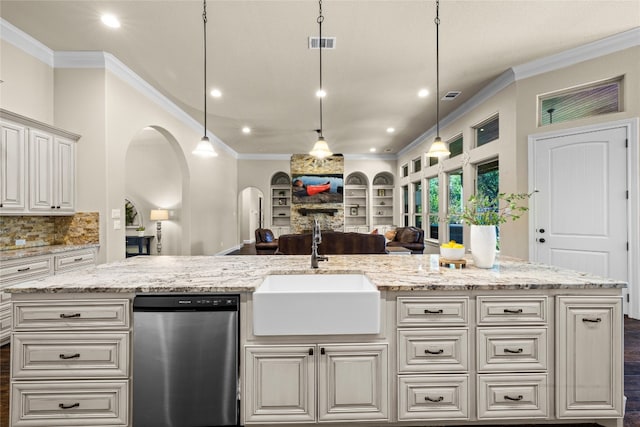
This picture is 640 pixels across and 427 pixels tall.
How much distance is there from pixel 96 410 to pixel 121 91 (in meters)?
3.71

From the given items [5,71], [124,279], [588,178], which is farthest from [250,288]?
Result: [588,178]

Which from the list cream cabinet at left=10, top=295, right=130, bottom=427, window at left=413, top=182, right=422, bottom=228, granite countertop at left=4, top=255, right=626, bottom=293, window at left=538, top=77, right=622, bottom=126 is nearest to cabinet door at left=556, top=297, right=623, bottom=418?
granite countertop at left=4, top=255, right=626, bottom=293

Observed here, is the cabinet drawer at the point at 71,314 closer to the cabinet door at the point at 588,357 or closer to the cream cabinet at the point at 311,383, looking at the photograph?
the cream cabinet at the point at 311,383

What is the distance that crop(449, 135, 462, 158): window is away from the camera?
5703 mm

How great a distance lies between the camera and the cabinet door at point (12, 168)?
8.90 ft

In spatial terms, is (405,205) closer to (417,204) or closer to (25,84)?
(417,204)

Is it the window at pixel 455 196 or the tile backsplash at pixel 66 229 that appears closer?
the tile backsplash at pixel 66 229

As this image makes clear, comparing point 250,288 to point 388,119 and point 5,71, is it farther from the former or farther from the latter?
point 388,119

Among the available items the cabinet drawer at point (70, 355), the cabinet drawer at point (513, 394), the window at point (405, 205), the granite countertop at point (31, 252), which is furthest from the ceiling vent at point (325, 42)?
the window at point (405, 205)

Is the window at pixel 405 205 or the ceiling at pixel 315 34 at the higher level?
the ceiling at pixel 315 34

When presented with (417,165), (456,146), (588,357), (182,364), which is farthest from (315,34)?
(417,165)

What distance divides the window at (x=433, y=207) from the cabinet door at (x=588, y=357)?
531 centimetres

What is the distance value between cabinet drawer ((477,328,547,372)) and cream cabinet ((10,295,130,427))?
1.88 m

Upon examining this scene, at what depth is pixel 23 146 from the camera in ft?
9.46
